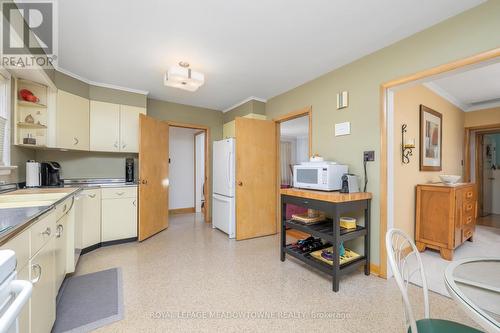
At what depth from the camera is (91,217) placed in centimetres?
284

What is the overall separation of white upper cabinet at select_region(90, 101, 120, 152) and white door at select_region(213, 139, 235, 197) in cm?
156

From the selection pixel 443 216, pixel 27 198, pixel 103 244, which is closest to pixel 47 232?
pixel 27 198

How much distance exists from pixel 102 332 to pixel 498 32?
3510 millimetres

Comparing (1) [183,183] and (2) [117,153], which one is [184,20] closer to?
(2) [117,153]

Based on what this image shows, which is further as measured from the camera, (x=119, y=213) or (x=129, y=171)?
(x=129, y=171)

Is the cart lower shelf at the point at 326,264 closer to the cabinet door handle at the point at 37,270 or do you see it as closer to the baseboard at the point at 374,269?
the baseboard at the point at 374,269

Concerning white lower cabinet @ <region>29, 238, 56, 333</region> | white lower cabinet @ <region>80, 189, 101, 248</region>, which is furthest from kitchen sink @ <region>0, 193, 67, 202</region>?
white lower cabinet @ <region>80, 189, 101, 248</region>

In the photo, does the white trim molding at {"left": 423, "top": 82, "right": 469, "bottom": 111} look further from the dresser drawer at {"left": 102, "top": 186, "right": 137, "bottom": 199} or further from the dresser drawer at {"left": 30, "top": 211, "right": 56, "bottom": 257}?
the dresser drawer at {"left": 102, "top": 186, "right": 137, "bottom": 199}

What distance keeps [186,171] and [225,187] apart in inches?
89.5

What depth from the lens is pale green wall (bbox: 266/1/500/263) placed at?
65.6 inches

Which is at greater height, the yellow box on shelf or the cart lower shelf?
the yellow box on shelf

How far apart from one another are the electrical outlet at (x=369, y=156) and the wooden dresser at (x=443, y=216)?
113 cm

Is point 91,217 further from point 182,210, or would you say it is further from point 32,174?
point 182,210

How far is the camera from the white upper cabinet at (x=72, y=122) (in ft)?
8.96
